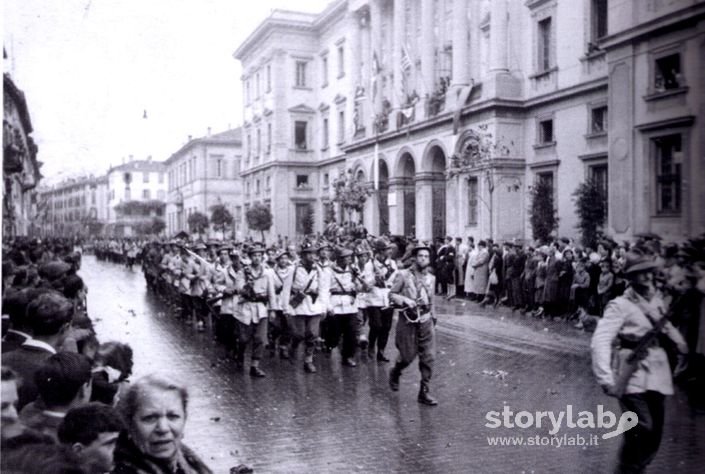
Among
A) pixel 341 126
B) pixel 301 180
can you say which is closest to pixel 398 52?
pixel 341 126

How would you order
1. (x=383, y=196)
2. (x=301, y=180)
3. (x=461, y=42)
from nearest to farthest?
(x=461, y=42) → (x=383, y=196) → (x=301, y=180)

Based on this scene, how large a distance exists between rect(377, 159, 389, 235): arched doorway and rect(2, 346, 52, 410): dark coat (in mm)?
28402

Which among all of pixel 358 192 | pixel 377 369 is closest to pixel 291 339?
pixel 377 369

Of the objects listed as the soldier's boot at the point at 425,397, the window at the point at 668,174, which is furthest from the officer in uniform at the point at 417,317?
the window at the point at 668,174

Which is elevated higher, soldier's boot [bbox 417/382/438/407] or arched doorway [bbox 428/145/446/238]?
arched doorway [bbox 428/145/446/238]

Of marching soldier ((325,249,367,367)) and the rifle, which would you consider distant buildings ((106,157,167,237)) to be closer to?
marching soldier ((325,249,367,367))

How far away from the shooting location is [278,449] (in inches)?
246

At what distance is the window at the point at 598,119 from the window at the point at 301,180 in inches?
1119

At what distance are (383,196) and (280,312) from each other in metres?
21.5

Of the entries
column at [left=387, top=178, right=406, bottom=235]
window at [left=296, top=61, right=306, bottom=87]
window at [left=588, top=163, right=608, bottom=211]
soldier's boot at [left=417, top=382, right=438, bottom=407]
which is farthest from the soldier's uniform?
window at [left=296, top=61, right=306, bottom=87]

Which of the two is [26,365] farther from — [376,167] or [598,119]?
[376,167]

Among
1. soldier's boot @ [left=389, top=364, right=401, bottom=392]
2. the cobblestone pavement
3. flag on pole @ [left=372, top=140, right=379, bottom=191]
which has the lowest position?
the cobblestone pavement

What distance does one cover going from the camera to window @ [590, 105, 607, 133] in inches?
718

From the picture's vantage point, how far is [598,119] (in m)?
18.7
